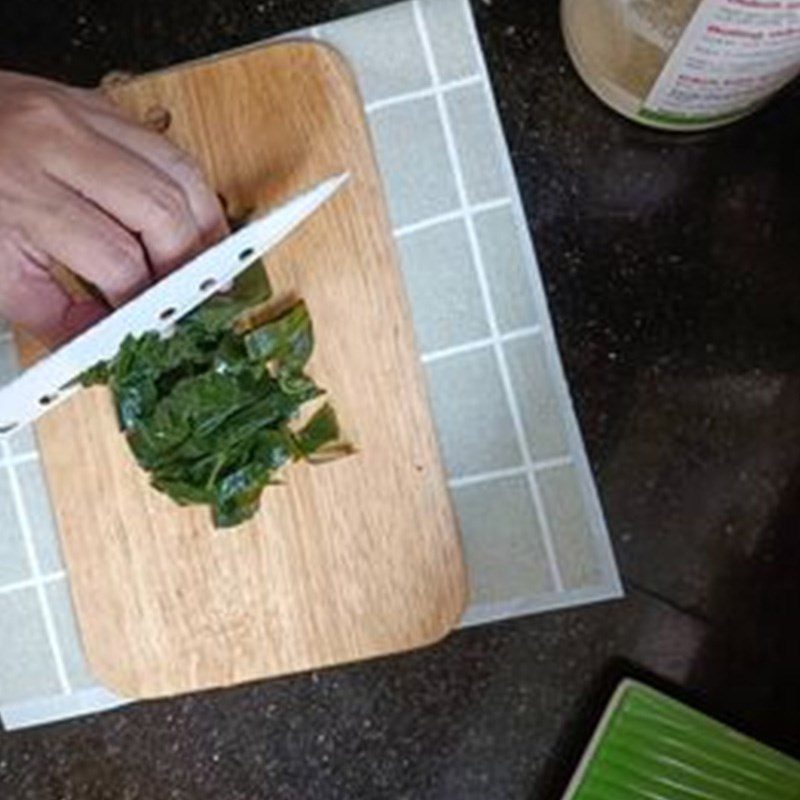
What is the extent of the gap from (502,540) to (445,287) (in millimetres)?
142

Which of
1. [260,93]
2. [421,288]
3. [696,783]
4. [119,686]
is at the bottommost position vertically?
[696,783]

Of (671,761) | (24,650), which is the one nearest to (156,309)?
(24,650)

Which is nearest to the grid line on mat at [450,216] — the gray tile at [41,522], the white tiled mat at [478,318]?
the white tiled mat at [478,318]

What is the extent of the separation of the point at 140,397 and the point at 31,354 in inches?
3.1

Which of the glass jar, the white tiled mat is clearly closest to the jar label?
the glass jar

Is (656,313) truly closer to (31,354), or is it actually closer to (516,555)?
(516,555)

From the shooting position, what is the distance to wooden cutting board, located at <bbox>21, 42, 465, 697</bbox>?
0.71 meters

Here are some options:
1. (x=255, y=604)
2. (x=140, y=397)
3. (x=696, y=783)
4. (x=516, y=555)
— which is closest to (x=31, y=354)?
(x=140, y=397)

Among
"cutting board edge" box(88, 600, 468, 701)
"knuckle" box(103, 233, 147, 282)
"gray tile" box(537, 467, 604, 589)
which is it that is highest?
"knuckle" box(103, 233, 147, 282)

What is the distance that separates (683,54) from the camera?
0.60 metres

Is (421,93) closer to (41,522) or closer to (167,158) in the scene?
(167,158)

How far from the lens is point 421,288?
2.42 ft

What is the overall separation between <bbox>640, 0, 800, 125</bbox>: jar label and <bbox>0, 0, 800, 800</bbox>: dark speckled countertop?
0.15 feet

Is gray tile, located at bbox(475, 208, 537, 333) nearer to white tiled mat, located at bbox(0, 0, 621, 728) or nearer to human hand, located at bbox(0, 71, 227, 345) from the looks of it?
white tiled mat, located at bbox(0, 0, 621, 728)
